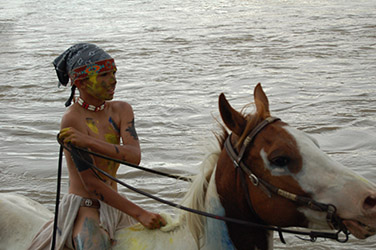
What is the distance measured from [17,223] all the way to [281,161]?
202cm

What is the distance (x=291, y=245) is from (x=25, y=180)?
3.85 meters

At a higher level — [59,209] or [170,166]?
[59,209]

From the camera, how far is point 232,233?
107 inches

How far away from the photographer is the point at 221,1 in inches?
1232

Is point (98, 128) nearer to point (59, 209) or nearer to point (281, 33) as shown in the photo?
point (59, 209)

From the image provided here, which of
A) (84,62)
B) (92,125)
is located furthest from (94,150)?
(84,62)

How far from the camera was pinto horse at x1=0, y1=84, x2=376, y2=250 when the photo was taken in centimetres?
232

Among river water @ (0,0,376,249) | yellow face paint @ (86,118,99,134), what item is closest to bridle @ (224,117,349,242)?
river water @ (0,0,376,249)

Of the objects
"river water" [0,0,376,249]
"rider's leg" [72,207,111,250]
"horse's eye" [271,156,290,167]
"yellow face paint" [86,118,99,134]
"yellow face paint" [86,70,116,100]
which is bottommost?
"river water" [0,0,376,249]

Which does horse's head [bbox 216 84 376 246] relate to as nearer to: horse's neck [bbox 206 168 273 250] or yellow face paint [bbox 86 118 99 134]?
horse's neck [bbox 206 168 273 250]

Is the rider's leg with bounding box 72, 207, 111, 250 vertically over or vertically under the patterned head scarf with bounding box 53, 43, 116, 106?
under

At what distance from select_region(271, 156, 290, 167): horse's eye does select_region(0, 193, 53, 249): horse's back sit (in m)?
1.85

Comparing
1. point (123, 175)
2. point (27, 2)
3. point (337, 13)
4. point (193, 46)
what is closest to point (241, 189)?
point (123, 175)

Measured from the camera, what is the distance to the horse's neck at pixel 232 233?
8.87ft
